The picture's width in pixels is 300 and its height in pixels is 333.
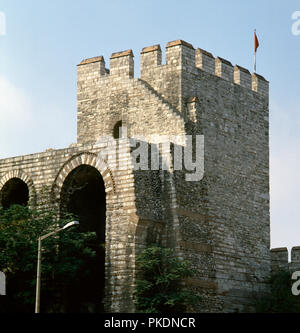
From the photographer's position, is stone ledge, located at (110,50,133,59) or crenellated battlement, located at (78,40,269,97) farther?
stone ledge, located at (110,50,133,59)

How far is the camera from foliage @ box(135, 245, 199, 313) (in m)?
29.5

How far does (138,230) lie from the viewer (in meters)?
30.3

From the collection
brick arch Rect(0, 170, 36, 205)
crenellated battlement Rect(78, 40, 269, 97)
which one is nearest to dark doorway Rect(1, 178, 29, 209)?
brick arch Rect(0, 170, 36, 205)

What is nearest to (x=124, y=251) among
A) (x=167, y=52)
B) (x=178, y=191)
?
(x=178, y=191)

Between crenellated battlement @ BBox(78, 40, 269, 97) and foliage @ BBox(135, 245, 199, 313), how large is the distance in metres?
A: 7.28

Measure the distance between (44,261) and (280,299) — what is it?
892cm

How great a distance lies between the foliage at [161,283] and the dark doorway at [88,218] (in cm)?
264

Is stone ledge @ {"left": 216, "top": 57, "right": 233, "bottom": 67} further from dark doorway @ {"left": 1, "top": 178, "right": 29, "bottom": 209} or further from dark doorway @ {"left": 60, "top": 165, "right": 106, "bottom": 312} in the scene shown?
dark doorway @ {"left": 1, "top": 178, "right": 29, "bottom": 209}

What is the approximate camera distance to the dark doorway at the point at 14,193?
34.6 metres

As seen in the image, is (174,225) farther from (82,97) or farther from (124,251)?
(82,97)

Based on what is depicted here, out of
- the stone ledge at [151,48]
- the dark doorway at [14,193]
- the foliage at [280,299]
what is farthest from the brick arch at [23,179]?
the foliage at [280,299]

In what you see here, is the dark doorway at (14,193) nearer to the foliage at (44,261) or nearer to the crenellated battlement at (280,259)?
the foliage at (44,261)

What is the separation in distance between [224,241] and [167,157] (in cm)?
412
